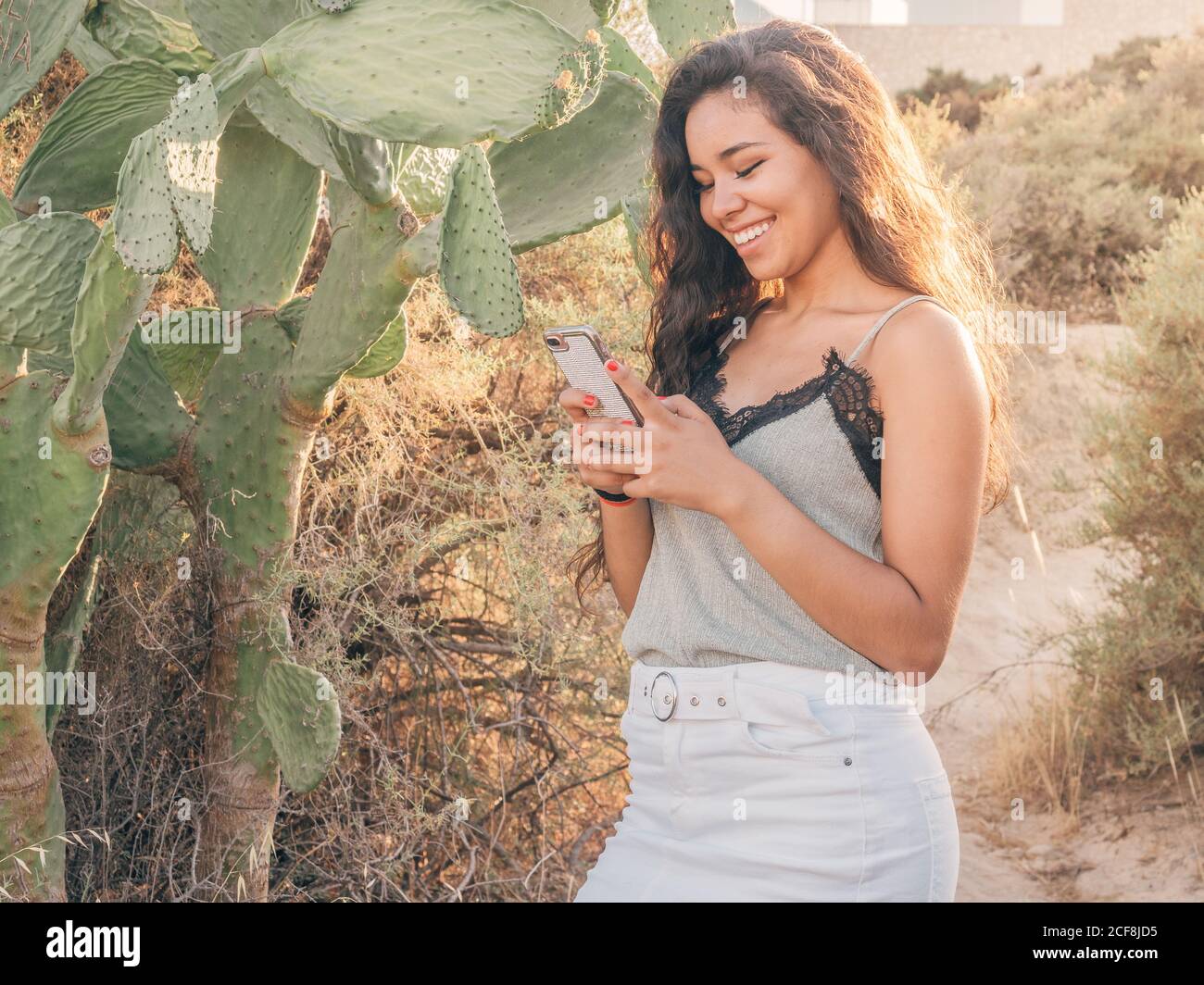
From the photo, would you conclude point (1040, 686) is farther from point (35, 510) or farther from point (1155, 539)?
point (35, 510)

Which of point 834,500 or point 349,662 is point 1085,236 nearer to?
point 349,662

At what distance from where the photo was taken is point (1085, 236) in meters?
8.01

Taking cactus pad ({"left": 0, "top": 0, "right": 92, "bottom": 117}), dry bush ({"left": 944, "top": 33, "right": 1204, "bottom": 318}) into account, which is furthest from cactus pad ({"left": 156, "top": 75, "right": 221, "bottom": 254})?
dry bush ({"left": 944, "top": 33, "right": 1204, "bottom": 318})

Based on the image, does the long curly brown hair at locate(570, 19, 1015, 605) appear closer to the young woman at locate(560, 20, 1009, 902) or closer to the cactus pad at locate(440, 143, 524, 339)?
the young woman at locate(560, 20, 1009, 902)

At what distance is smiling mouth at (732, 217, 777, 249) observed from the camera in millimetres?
1514

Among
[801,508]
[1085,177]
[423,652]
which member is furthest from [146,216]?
[1085,177]

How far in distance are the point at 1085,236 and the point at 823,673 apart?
7.50 meters

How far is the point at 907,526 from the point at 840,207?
1.43ft

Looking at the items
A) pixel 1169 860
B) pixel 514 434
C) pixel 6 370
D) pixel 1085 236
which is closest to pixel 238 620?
pixel 6 370

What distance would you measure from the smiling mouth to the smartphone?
232 mm

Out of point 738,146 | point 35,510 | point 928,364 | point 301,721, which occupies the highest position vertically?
point 738,146

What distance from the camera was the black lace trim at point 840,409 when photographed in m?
1.38

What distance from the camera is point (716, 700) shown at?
137 cm

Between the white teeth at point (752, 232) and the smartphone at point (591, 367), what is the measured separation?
23cm
